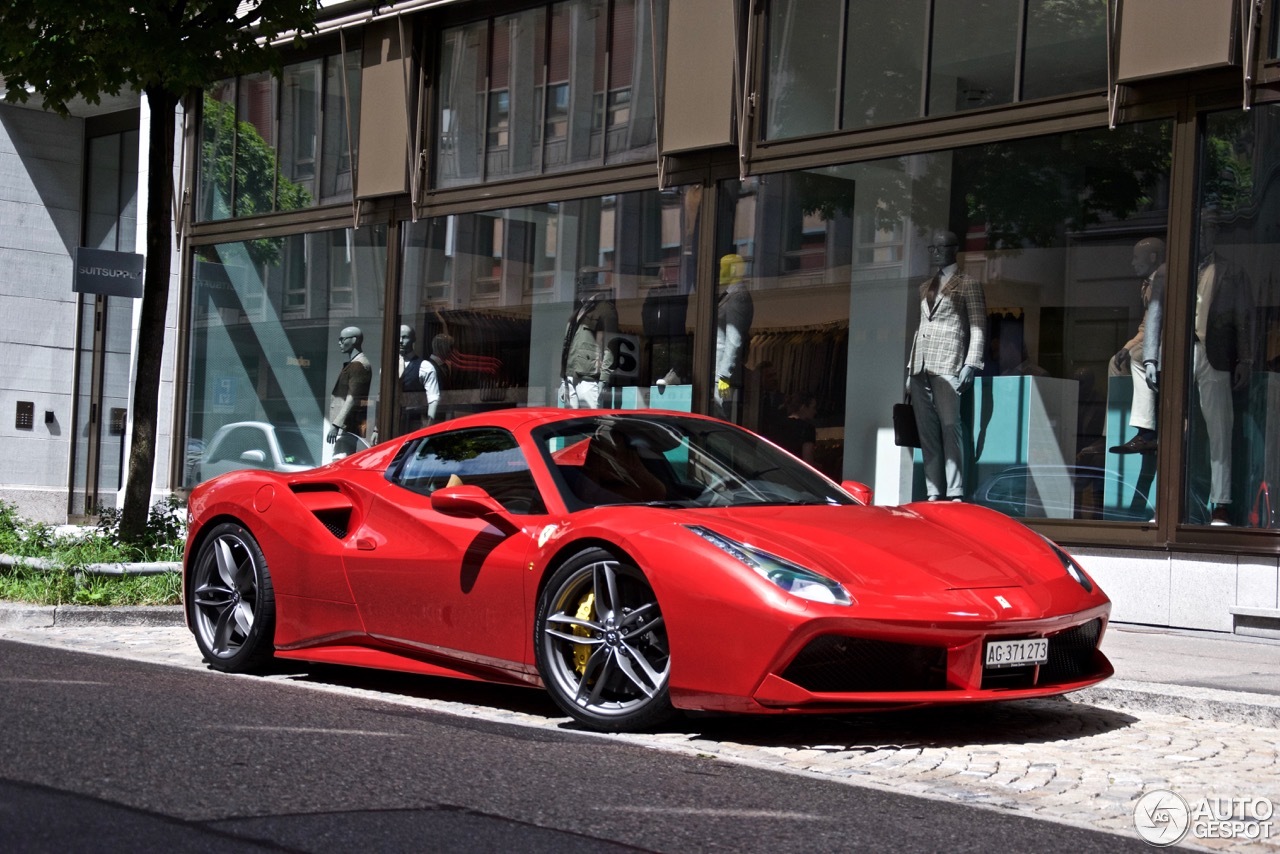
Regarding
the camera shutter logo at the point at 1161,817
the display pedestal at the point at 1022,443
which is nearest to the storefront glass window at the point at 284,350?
the display pedestal at the point at 1022,443

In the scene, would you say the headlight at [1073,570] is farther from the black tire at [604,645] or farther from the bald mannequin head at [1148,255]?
the bald mannequin head at [1148,255]

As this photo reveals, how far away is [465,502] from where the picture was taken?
6.44m

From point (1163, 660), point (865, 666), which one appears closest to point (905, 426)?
point (1163, 660)

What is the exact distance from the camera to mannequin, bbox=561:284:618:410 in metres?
14.2

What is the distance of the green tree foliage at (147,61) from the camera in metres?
10.9

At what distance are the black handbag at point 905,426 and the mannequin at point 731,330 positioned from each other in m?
1.42

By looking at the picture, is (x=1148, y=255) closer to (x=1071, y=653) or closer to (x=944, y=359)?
(x=944, y=359)

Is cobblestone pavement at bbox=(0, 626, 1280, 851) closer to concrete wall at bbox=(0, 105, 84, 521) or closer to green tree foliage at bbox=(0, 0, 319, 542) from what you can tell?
green tree foliage at bbox=(0, 0, 319, 542)

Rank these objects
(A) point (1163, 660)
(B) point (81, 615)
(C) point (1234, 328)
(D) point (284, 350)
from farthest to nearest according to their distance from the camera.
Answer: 1. (D) point (284, 350)
2. (C) point (1234, 328)
3. (B) point (81, 615)
4. (A) point (1163, 660)

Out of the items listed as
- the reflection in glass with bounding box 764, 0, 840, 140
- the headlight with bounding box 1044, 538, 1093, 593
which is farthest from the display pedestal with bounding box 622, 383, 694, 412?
the headlight with bounding box 1044, 538, 1093, 593

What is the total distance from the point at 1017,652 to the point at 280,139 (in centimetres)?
1314

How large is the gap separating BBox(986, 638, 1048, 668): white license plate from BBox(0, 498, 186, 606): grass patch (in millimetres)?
6118

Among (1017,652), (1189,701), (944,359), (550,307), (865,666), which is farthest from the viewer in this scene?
(550,307)

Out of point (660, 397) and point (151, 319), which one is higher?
point (151, 319)
